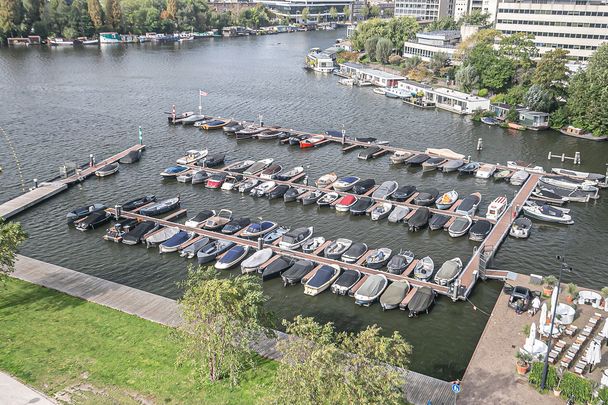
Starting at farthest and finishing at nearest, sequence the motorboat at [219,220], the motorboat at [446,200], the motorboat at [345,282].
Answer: the motorboat at [446,200] → the motorboat at [219,220] → the motorboat at [345,282]

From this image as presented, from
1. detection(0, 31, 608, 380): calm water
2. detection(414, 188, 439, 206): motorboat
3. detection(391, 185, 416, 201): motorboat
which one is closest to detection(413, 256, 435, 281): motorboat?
detection(0, 31, 608, 380): calm water

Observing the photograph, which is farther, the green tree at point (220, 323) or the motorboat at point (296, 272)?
the motorboat at point (296, 272)

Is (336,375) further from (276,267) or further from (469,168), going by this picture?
(469,168)

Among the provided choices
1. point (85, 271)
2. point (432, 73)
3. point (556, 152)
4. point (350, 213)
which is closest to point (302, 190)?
point (350, 213)

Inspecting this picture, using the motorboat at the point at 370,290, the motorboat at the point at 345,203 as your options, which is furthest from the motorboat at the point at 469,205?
the motorboat at the point at 370,290

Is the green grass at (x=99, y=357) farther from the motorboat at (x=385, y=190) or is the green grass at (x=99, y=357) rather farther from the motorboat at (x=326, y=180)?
the motorboat at (x=326, y=180)

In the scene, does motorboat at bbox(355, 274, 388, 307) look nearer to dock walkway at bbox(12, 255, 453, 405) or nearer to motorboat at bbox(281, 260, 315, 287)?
motorboat at bbox(281, 260, 315, 287)
